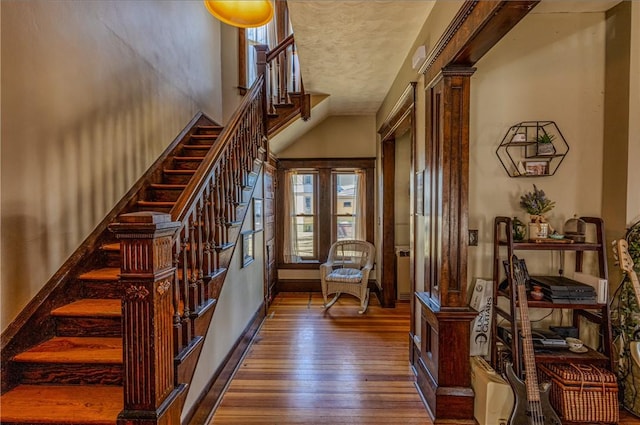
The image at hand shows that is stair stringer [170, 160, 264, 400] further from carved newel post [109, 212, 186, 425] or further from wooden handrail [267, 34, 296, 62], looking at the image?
wooden handrail [267, 34, 296, 62]

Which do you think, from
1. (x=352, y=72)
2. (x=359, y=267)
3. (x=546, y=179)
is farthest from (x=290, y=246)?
(x=546, y=179)

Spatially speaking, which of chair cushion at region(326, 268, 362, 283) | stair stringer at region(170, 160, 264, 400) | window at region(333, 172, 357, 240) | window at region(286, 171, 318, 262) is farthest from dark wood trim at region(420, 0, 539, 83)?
window at region(286, 171, 318, 262)

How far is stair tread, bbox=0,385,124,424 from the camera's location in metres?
1.44

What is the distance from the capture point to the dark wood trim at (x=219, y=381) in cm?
194

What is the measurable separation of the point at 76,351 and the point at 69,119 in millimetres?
1443

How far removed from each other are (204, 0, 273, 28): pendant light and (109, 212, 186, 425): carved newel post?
121 cm

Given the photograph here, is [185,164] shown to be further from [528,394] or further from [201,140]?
[528,394]

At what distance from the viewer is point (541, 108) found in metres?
2.28

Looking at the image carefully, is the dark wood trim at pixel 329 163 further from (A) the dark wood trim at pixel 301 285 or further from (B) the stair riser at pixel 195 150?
(A) the dark wood trim at pixel 301 285

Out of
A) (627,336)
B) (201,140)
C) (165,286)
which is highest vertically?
(201,140)

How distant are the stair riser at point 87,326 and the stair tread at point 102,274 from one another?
275 mm

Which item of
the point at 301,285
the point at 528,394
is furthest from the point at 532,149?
the point at 301,285

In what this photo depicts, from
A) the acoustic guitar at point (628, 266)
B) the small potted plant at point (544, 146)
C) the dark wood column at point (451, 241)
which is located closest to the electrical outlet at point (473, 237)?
the dark wood column at point (451, 241)

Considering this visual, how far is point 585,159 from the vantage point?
2.27 m
